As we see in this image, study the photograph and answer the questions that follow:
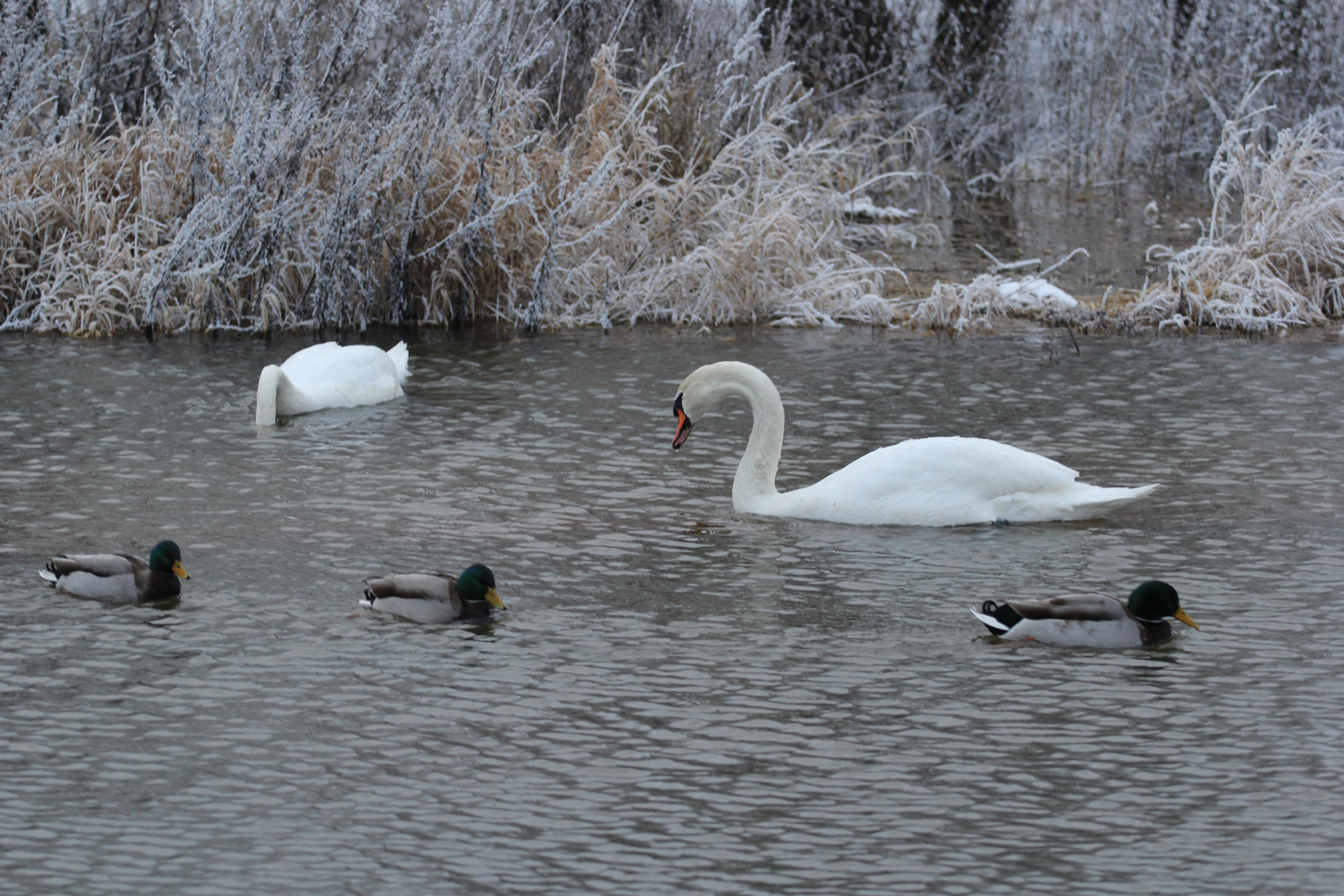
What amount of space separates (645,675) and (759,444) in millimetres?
2815

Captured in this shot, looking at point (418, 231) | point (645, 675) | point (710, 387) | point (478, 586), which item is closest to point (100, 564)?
point (478, 586)

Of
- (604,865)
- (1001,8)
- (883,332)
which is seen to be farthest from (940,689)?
(1001,8)

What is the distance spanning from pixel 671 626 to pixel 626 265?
944 cm

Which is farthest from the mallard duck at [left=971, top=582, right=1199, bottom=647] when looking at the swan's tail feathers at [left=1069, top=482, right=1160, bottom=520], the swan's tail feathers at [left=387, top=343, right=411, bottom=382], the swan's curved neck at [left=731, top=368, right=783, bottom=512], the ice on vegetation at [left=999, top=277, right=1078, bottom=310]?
the ice on vegetation at [left=999, top=277, right=1078, bottom=310]

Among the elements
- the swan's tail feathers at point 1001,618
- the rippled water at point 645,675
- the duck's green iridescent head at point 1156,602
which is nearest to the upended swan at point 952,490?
the rippled water at point 645,675

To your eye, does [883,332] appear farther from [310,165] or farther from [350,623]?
[350,623]

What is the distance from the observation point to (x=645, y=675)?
6.21 meters

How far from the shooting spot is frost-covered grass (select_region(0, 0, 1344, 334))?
47.8 ft

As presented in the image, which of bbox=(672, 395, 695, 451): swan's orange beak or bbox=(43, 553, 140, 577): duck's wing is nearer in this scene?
bbox=(43, 553, 140, 577): duck's wing

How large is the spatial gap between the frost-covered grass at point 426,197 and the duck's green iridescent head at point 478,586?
319 inches

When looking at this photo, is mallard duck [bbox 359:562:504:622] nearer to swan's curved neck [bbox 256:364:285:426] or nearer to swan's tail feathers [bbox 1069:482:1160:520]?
swan's tail feathers [bbox 1069:482:1160:520]

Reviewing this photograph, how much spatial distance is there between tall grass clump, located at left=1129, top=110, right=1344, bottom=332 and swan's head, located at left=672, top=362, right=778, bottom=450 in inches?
274

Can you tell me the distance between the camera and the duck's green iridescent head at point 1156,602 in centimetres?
654

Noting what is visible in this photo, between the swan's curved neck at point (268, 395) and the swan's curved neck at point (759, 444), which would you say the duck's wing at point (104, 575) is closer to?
the swan's curved neck at point (759, 444)
